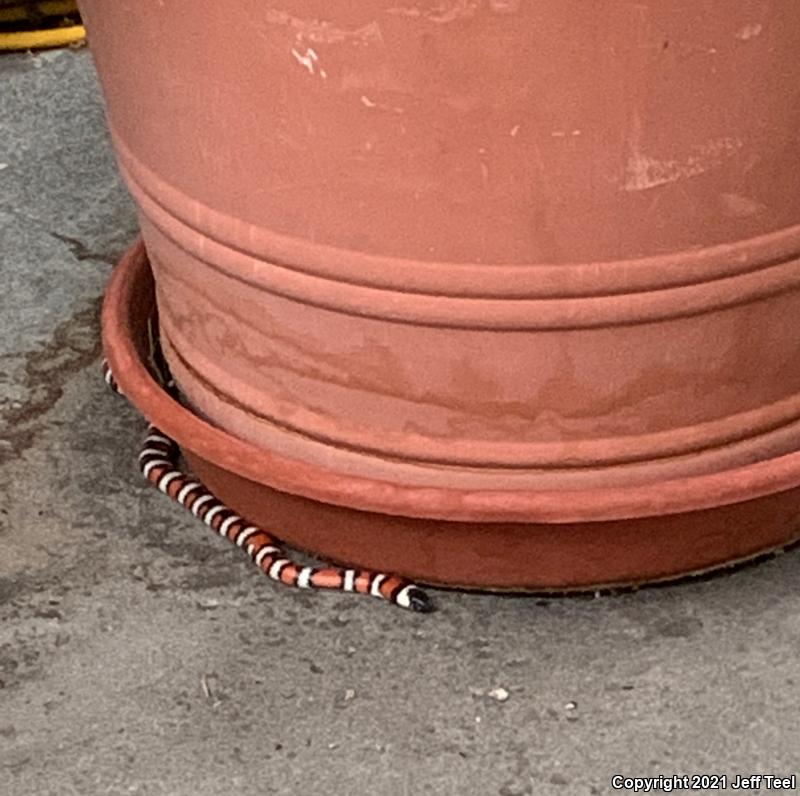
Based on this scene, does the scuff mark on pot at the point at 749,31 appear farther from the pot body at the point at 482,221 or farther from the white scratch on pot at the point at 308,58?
the white scratch on pot at the point at 308,58

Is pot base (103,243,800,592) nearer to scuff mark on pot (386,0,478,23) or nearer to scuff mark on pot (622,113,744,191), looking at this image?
scuff mark on pot (622,113,744,191)

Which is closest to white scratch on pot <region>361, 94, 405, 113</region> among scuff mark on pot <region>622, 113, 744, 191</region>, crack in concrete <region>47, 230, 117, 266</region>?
scuff mark on pot <region>622, 113, 744, 191</region>

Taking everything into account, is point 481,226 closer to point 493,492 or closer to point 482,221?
point 482,221

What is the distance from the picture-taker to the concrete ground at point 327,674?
1064mm

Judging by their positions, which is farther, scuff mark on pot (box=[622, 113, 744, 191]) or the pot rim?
the pot rim

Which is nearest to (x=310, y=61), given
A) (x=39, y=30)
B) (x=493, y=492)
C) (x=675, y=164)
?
(x=675, y=164)

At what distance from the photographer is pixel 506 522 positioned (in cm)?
113

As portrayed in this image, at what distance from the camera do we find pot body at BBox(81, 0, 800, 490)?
925 millimetres

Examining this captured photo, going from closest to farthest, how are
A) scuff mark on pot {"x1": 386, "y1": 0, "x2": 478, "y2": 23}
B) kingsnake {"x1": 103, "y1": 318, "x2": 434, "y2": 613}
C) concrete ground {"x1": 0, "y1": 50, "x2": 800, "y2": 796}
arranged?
scuff mark on pot {"x1": 386, "y1": 0, "x2": 478, "y2": 23}, concrete ground {"x1": 0, "y1": 50, "x2": 800, "y2": 796}, kingsnake {"x1": 103, "y1": 318, "x2": 434, "y2": 613}

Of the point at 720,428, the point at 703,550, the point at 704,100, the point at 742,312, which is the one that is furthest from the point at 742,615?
the point at 704,100

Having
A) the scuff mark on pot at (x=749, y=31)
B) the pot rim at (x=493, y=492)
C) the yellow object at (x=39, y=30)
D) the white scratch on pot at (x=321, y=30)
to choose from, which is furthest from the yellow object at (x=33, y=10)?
the scuff mark on pot at (x=749, y=31)

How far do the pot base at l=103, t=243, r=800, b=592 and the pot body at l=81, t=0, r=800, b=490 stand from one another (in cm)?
3

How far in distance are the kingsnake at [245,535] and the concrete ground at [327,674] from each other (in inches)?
0.5

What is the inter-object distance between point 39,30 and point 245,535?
4.52 feet
